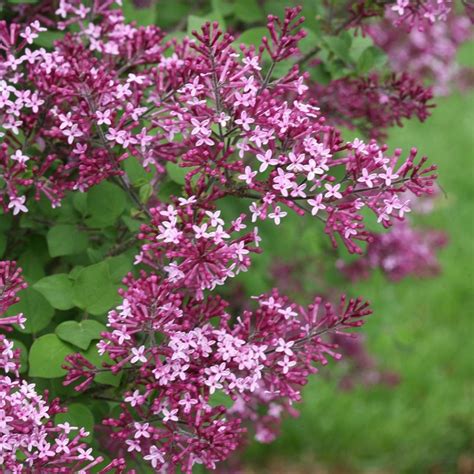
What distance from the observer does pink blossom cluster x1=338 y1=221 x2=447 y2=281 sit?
329 cm

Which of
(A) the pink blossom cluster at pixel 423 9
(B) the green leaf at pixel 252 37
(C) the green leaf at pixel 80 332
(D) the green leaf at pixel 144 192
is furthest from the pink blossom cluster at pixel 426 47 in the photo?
(C) the green leaf at pixel 80 332

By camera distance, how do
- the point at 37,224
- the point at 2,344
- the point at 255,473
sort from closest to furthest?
the point at 2,344 < the point at 37,224 < the point at 255,473

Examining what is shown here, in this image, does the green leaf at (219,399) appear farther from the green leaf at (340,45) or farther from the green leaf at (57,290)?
the green leaf at (340,45)

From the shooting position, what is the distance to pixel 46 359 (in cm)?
191

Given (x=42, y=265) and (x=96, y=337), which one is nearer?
(x=96, y=337)

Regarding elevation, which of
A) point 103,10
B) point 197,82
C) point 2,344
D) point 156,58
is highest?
point 103,10

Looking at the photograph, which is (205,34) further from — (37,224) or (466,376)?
(466,376)

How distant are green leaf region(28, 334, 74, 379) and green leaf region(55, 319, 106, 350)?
3 cm

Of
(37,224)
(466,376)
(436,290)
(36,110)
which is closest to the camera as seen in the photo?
(36,110)

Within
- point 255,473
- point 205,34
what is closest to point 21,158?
point 205,34

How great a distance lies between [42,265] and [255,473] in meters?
2.27

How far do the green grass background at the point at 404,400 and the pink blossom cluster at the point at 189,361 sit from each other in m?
1.94

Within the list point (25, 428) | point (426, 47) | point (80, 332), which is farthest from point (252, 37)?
point (426, 47)

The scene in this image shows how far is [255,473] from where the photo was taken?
4.22 metres
